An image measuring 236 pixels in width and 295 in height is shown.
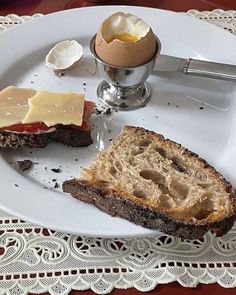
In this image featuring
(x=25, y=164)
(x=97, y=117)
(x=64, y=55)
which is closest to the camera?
(x=25, y=164)

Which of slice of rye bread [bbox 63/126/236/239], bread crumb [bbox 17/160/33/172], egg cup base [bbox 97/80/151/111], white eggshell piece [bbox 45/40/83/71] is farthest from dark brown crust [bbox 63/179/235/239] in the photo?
white eggshell piece [bbox 45/40/83/71]

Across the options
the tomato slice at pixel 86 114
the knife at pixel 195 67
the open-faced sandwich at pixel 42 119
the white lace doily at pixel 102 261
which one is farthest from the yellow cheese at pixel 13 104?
the knife at pixel 195 67

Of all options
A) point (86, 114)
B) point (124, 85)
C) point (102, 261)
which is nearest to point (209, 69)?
point (124, 85)

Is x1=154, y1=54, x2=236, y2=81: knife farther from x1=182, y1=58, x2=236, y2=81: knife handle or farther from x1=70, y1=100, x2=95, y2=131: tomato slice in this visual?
x1=70, y1=100, x2=95, y2=131: tomato slice

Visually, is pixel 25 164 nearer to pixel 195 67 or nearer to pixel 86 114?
pixel 86 114

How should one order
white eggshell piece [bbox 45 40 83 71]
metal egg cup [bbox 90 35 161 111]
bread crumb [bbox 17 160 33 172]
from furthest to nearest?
white eggshell piece [bbox 45 40 83 71] < metal egg cup [bbox 90 35 161 111] < bread crumb [bbox 17 160 33 172]

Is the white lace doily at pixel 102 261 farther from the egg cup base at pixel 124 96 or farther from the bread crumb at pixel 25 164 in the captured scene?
the egg cup base at pixel 124 96
